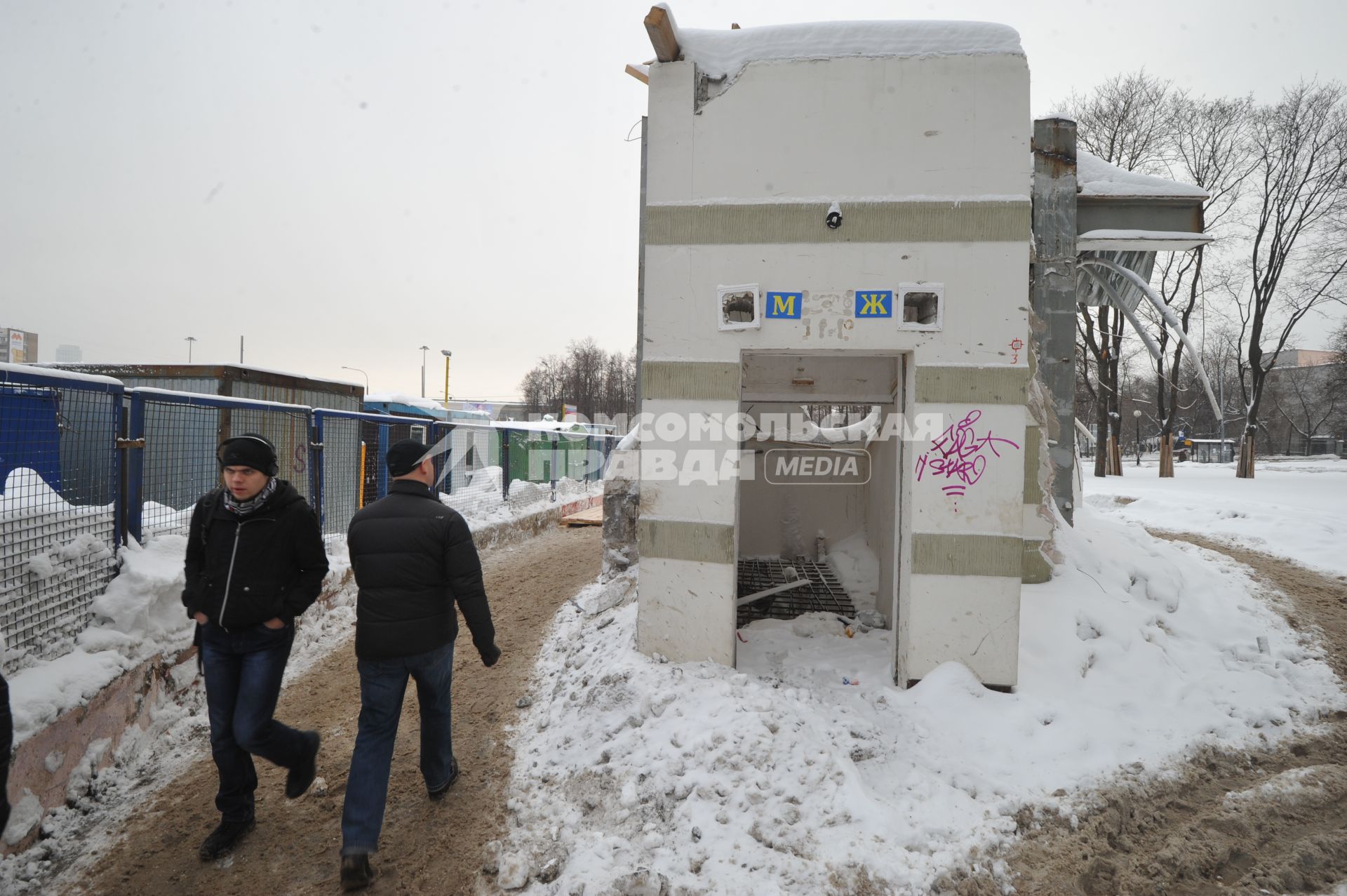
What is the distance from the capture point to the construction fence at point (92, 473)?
371 cm

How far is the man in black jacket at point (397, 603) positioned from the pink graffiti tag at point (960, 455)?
10.1ft

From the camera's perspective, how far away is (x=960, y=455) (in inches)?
173

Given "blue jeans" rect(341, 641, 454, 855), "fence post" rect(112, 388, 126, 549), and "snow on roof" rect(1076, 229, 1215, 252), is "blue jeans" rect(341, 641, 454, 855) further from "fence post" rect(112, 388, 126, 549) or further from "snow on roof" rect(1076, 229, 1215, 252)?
"snow on roof" rect(1076, 229, 1215, 252)

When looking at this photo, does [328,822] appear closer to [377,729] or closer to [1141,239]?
[377,729]

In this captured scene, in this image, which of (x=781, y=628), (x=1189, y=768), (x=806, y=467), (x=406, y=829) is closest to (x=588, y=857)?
(x=406, y=829)

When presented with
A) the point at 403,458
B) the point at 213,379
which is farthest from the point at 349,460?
the point at 403,458

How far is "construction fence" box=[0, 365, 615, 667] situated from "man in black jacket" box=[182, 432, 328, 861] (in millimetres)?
Answer: 1572

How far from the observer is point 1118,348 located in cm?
2217

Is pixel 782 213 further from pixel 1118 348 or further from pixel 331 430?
pixel 1118 348

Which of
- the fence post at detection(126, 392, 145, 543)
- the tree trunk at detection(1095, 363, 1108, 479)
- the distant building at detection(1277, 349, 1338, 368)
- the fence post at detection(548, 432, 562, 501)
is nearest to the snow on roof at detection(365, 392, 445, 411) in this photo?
the fence post at detection(548, 432, 562, 501)

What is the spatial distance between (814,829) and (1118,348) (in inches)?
970

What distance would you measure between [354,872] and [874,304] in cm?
425

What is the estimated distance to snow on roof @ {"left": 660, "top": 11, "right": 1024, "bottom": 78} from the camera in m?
4.34

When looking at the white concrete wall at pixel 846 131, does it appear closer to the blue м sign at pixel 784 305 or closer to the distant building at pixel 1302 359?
the blue м sign at pixel 784 305
